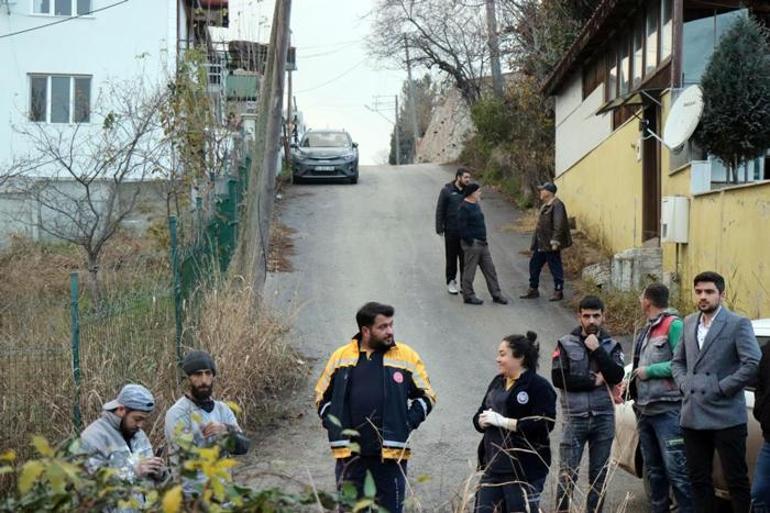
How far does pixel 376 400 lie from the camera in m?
6.56

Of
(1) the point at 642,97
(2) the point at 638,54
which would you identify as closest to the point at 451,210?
(1) the point at 642,97

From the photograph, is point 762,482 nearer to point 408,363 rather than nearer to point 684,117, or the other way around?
point 408,363

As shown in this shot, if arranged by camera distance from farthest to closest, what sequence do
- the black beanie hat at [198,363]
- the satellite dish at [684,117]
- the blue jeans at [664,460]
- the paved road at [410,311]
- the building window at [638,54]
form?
the building window at [638,54]
the satellite dish at [684,117]
the paved road at [410,311]
the blue jeans at [664,460]
the black beanie hat at [198,363]

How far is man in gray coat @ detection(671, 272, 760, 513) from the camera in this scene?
22.5 feet

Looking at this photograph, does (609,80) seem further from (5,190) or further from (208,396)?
(208,396)

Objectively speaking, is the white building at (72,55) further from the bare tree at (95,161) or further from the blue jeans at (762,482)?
the blue jeans at (762,482)

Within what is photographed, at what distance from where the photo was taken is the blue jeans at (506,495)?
21.4 feet

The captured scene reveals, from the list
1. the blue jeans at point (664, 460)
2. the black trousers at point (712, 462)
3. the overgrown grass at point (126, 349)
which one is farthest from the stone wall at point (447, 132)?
the black trousers at point (712, 462)

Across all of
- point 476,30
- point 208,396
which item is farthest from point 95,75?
point 208,396

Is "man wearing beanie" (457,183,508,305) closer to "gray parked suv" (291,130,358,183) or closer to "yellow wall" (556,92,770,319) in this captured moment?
"yellow wall" (556,92,770,319)

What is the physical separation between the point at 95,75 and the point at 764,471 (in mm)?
22638

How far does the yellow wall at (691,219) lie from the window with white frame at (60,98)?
12.2 meters

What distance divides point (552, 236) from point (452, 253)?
1.43 meters

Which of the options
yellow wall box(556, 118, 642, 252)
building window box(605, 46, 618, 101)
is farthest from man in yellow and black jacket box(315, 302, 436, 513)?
building window box(605, 46, 618, 101)
